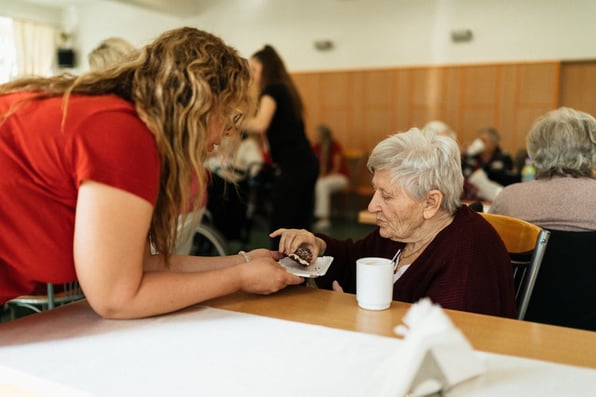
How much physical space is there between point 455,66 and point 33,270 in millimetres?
7018

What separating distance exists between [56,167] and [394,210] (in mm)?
888

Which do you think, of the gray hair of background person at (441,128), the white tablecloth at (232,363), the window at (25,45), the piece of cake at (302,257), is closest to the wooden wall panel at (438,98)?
the gray hair of background person at (441,128)

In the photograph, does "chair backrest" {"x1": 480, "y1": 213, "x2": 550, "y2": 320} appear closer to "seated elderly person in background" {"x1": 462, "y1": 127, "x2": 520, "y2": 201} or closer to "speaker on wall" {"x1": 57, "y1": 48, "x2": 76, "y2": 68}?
"seated elderly person in background" {"x1": 462, "y1": 127, "x2": 520, "y2": 201}

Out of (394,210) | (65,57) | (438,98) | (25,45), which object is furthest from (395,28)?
(394,210)

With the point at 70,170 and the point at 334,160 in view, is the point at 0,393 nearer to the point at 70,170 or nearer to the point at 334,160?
the point at 70,170

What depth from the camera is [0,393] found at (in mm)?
850

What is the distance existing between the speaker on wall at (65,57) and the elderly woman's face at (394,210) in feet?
30.7

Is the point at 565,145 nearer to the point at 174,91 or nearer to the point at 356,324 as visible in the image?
the point at 356,324

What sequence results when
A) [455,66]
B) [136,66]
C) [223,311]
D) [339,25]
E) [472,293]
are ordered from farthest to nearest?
[339,25] < [455,66] < [472,293] < [223,311] < [136,66]

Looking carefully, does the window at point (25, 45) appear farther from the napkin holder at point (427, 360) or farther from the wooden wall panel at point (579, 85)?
the napkin holder at point (427, 360)

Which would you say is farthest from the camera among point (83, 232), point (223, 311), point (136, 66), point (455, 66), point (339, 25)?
point (339, 25)

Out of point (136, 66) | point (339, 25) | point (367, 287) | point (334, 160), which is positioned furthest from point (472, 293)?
point (339, 25)

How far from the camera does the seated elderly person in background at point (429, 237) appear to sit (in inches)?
52.7

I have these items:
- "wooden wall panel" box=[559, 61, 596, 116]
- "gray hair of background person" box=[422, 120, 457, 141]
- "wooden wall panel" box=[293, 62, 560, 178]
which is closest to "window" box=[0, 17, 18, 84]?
"wooden wall panel" box=[293, 62, 560, 178]
